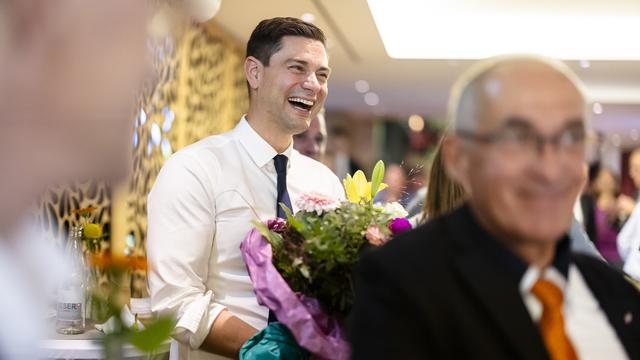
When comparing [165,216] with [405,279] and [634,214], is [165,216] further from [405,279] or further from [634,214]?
[634,214]

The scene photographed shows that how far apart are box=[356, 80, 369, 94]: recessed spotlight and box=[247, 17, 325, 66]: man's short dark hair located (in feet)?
36.8

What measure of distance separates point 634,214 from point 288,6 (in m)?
4.37

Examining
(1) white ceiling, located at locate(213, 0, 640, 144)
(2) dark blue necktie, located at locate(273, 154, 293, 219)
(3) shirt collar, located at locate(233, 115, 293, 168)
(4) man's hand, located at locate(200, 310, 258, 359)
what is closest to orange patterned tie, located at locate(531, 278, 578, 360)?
(4) man's hand, located at locate(200, 310, 258, 359)

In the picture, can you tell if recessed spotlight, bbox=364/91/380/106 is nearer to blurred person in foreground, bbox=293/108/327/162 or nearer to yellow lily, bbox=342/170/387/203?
blurred person in foreground, bbox=293/108/327/162

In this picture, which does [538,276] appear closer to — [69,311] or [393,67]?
[69,311]

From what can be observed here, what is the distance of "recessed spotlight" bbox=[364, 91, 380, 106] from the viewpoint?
629 inches

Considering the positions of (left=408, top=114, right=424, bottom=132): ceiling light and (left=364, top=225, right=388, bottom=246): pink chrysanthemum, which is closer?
(left=364, top=225, right=388, bottom=246): pink chrysanthemum

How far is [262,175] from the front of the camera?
107 inches

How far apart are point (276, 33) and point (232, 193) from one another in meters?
0.60

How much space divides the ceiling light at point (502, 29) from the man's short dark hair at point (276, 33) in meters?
6.10

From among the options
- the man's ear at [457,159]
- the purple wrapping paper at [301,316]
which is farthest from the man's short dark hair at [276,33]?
the man's ear at [457,159]

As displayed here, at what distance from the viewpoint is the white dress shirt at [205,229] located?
2.40 meters

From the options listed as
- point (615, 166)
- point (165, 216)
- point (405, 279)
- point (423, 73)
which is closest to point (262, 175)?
point (165, 216)

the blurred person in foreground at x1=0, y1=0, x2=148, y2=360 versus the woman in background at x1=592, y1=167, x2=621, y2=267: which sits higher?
the blurred person in foreground at x1=0, y1=0, x2=148, y2=360
